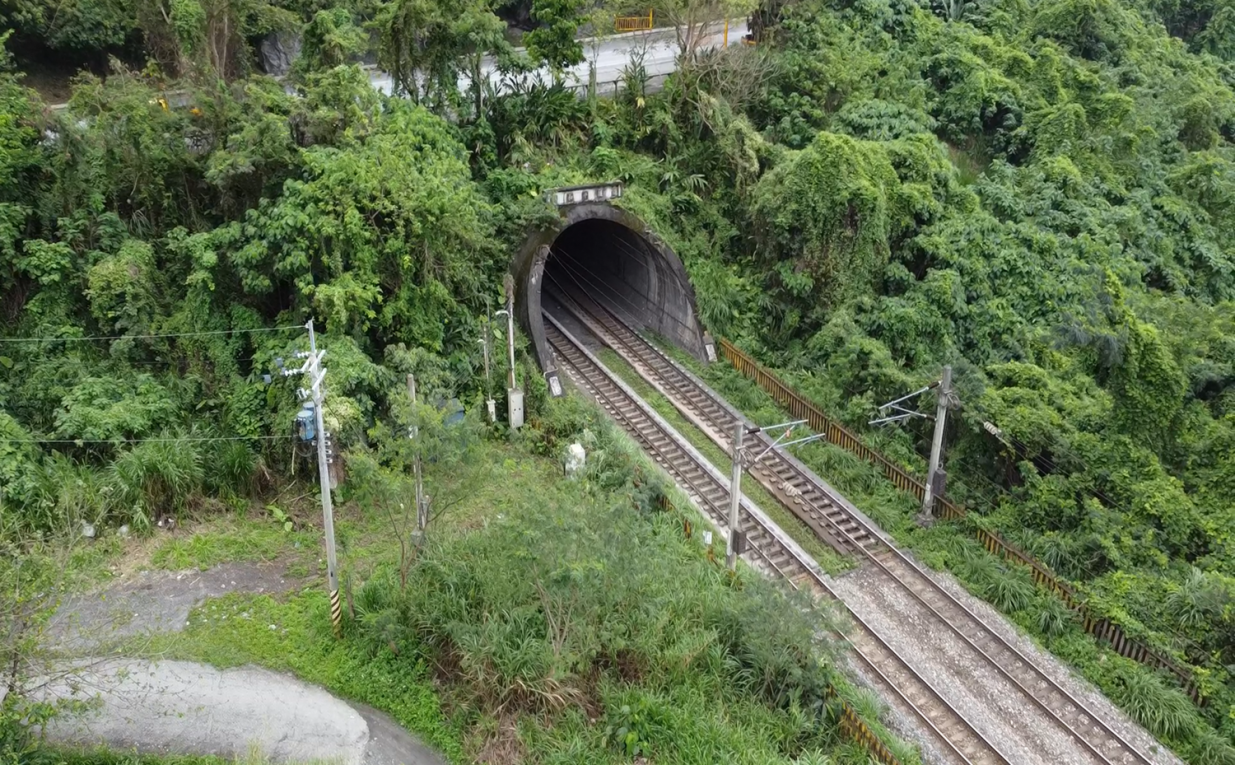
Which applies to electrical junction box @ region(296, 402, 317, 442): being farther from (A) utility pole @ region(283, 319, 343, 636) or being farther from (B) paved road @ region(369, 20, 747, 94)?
(B) paved road @ region(369, 20, 747, 94)

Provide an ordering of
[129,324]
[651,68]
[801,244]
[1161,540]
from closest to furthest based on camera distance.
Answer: [1161,540]
[129,324]
[801,244]
[651,68]

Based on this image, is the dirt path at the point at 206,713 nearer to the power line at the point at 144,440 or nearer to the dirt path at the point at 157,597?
the dirt path at the point at 157,597

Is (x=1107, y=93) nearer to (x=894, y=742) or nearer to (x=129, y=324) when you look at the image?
(x=894, y=742)

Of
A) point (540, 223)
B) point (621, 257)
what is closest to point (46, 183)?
point (540, 223)

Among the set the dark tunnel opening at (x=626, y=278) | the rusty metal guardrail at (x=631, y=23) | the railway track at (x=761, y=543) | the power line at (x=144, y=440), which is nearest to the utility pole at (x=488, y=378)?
the railway track at (x=761, y=543)

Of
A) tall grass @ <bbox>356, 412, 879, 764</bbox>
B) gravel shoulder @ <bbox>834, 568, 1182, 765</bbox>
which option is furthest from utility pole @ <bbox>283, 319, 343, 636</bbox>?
gravel shoulder @ <bbox>834, 568, 1182, 765</bbox>

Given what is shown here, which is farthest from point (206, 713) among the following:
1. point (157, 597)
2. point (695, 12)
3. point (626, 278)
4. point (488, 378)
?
point (695, 12)
